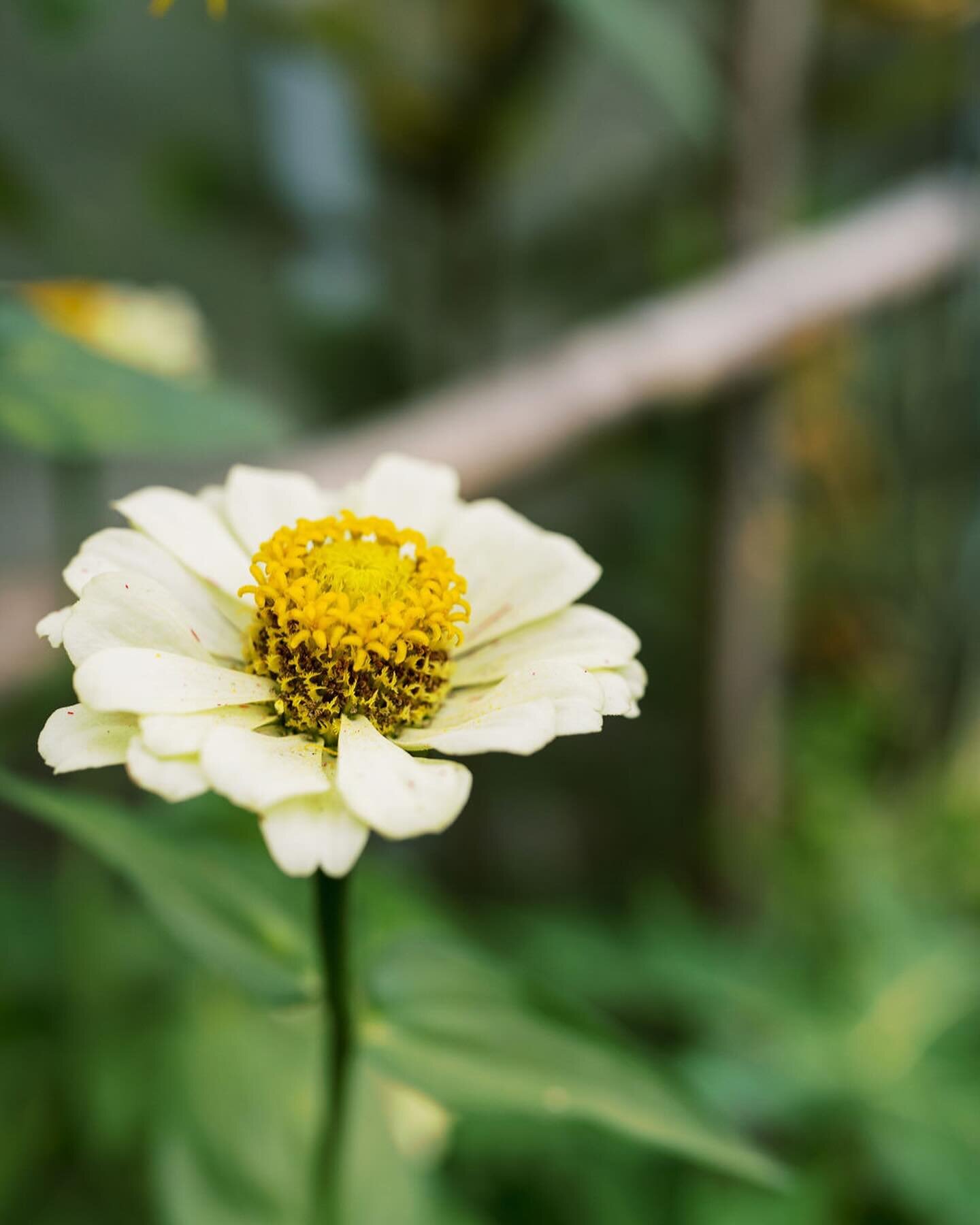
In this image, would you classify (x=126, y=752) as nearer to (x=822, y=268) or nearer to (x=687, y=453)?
(x=822, y=268)

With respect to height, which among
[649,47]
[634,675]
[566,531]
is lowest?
[634,675]

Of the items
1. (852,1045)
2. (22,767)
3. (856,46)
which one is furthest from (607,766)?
(856,46)

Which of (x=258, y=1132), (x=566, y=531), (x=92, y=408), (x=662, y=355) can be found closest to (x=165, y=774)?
(x=92, y=408)

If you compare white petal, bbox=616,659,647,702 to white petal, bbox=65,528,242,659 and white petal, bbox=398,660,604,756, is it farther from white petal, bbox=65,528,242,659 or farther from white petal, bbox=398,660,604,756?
white petal, bbox=65,528,242,659

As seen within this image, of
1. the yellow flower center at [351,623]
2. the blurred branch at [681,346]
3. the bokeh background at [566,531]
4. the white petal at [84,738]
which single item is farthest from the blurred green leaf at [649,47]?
the white petal at [84,738]

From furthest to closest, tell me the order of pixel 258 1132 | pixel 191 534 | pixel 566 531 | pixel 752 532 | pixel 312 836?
pixel 566 531, pixel 752 532, pixel 258 1132, pixel 191 534, pixel 312 836

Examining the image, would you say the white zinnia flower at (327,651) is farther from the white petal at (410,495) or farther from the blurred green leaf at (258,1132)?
the blurred green leaf at (258,1132)

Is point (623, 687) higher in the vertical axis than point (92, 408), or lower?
lower

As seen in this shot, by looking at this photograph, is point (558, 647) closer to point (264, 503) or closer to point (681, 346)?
point (264, 503)
